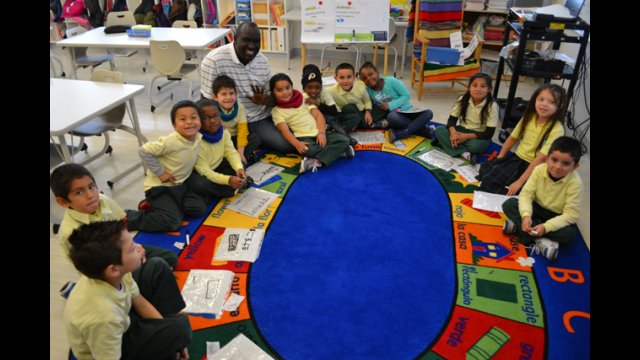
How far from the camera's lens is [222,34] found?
15.4 feet

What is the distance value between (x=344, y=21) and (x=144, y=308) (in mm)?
4101

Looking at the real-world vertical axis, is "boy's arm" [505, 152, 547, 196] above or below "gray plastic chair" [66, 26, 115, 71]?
below

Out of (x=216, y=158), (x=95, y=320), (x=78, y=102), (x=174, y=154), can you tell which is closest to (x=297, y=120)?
(x=216, y=158)

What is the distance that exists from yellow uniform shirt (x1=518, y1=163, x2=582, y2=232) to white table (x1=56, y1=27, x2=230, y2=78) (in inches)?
129

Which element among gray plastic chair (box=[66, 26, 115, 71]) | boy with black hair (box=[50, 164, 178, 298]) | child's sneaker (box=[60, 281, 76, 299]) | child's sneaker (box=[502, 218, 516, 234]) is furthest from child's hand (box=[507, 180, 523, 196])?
gray plastic chair (box=[66, 26, 115, 71])

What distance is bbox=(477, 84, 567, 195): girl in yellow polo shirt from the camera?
9.28 ft

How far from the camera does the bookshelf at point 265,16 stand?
591cm

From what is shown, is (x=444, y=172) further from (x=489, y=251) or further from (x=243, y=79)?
(x=243, y=79)

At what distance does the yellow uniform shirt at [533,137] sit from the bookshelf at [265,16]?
370cm

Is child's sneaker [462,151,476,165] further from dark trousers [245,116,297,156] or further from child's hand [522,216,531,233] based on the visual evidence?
dark trousers [245,116,297,156]

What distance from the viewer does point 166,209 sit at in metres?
2.64

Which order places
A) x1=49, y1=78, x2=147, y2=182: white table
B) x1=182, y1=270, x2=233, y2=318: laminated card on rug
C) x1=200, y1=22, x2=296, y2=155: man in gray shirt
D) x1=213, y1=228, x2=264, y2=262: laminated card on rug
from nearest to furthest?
1. x1=182, y1=270, x2=233, y2=318: laminated card on rug
2. x1=213, y1=228, x2=264, y2=262: laminated card on rug
3. x1=49, y1=78, x2=147, y2=182: white table
4. x1=200, y1=22, x2=296, y2=155: man in gray shirt

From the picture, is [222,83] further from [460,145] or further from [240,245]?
[460,145]
